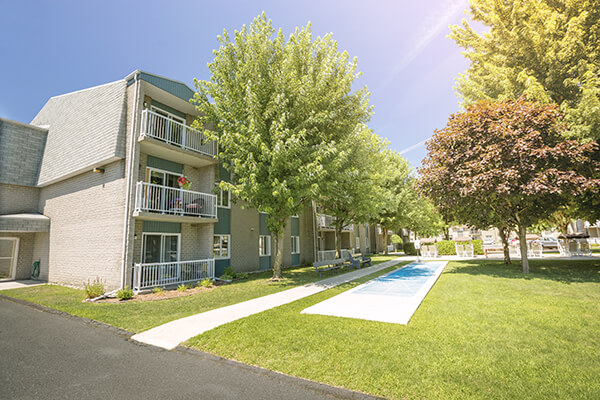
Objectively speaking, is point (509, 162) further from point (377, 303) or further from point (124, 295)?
point (124, 295)

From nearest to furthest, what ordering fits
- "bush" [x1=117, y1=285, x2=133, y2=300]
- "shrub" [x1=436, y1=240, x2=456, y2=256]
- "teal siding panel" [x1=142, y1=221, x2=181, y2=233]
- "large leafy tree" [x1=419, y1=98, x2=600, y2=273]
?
"bush" [x1=117, y1=285, x2=133, y2=300]
"large leafy tree" [x1=419, y1=98, x2=600, y2=273]
"teal siding panel" [x1=142, y1=221, x2=181, y2=233]
"shrub" [x1=436, y1=240, x2=456, y2=256]

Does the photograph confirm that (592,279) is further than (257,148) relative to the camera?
No

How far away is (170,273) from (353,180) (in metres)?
11.9

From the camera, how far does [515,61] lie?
1388cm

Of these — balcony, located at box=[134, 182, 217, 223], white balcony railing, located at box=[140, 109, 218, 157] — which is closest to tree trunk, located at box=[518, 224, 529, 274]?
balcony, located at box=[134, 182, 217, 223]

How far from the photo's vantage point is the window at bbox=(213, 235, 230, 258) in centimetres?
1546

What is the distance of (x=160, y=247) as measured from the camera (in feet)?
42.4

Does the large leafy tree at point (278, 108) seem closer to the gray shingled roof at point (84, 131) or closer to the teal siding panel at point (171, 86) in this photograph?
the teal siding panel at point (171, 86)

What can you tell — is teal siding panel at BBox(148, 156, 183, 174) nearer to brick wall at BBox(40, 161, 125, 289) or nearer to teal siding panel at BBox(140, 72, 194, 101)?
brick wall at BBox(40, 161, 125, 289)

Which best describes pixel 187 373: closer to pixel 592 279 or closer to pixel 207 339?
pixel 207 339

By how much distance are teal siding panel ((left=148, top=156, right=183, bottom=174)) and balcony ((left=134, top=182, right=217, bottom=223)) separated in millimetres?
1444

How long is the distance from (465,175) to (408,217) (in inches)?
691

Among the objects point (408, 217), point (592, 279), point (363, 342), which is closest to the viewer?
point (363, 342)

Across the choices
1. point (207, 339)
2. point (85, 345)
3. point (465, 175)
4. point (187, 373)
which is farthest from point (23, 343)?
point (465, 175)
